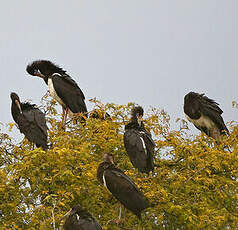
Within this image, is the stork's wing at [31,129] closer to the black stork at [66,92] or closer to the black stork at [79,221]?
the black stork at [66,92]

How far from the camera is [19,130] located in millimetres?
9547

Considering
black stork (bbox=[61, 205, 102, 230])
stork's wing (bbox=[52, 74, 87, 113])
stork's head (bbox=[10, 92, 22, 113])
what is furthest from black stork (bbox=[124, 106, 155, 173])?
stork's wing (bbox=[52, 74, 87, 113])

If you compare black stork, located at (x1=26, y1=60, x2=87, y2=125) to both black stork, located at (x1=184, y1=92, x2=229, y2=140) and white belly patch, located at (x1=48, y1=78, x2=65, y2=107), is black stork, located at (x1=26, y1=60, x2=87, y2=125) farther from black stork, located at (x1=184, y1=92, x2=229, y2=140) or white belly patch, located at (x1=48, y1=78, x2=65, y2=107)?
black stork, located at (x1=184, y1=92, x2=229, y2=140)

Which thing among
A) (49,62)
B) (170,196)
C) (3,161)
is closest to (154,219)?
(170,196)

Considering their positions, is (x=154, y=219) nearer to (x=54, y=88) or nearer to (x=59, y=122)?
(x=59, y=122)

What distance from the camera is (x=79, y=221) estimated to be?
267 inches

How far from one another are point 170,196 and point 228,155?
1.46 metres

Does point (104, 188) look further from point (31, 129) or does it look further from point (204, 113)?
point (204, 113)

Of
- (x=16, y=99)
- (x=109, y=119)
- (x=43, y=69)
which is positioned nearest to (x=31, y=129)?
(x=16, y=99)

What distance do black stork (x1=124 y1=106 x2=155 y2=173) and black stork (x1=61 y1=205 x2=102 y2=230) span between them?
1.52 meters

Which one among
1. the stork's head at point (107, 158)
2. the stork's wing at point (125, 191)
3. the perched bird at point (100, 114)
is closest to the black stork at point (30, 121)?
the perched bird at point (100, 114)

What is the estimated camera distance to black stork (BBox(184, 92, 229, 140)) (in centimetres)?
1220

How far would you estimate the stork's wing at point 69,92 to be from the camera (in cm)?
1139

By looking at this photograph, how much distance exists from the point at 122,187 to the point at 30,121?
2629mm
